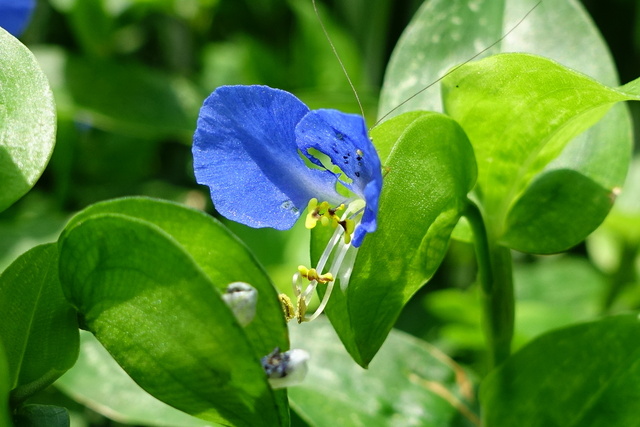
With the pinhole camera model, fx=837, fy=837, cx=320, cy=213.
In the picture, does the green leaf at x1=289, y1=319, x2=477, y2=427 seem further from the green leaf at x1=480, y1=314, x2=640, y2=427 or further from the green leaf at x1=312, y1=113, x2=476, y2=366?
the green leaf at x1=312, y1=113, x2=476, y2=366

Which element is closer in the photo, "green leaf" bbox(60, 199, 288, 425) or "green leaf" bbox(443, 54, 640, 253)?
"green leaf" bbox(60, 199, 288, 425)

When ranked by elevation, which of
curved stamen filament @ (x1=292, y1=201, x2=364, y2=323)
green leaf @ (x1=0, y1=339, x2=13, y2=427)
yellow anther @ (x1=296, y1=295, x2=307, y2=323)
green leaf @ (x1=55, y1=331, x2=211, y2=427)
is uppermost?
curved stamen filament @ (x1=292, y1=201, x2=364, y2=323)

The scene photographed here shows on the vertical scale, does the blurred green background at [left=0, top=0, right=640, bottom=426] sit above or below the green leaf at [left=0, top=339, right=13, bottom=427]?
below

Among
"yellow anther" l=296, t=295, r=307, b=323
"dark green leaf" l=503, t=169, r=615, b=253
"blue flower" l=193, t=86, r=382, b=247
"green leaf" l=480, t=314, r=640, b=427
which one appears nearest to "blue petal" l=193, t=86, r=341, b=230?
"blue flower" l=193, t=86, r=382, b=247

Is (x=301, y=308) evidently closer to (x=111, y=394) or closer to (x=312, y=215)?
(x=312, y=215)

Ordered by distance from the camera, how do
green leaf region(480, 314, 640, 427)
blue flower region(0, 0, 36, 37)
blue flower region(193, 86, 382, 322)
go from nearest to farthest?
blue flower region(193, 86, 382, 322)
green leaf region(480, 314, 640, 427)
blue flower region(0, 0, 36, 37)

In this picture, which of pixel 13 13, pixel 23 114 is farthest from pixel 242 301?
pixel 13 13
